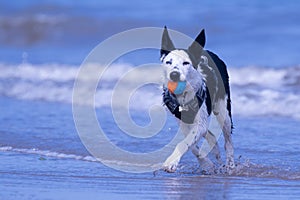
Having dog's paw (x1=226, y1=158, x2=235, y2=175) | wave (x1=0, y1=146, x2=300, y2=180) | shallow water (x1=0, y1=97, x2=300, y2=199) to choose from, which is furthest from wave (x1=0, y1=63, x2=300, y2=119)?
wave (x1=0, y1=146, x2=300, y2=180)

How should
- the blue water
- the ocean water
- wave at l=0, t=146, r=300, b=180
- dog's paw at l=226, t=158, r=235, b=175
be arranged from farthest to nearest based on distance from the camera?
the blue water, dog's paw at l=226, t=158, r=235, b=175, wave at l=0, t=146, r=300, b=180, the ocean water

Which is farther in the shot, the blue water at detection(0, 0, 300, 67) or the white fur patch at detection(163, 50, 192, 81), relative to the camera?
the blue water at detection(0, 0, 300, 67)

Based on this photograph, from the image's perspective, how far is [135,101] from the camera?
483 inches

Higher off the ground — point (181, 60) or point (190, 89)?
point (181, 60)

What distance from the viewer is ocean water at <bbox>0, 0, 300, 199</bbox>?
7.36 metres

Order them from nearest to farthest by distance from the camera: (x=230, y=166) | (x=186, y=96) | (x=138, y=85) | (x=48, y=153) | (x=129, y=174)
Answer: (x=186, y=96) < (x=129, y=174) < (x=230, y=166) < (x=48, y=153) < (x=138, y=85)

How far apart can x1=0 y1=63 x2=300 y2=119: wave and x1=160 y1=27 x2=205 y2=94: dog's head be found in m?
3.87

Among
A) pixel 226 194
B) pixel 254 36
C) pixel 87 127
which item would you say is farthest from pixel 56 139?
pixel 254 36

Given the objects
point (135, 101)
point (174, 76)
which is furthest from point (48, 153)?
point (135, 101)

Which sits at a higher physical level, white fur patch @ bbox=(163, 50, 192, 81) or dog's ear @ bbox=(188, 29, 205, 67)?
dog's ear @ bbox=(188, 29, 205, 67)

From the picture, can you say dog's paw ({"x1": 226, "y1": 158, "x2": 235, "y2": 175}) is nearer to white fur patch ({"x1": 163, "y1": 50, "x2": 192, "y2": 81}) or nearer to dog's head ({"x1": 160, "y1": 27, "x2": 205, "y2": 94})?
dog's head ({"x1": 160, "y1": 27, "x2": 205, "y2": 94})

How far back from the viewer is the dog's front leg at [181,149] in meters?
7.43

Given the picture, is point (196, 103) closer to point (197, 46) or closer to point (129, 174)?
point (197, 46)

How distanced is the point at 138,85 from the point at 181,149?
5994mm
